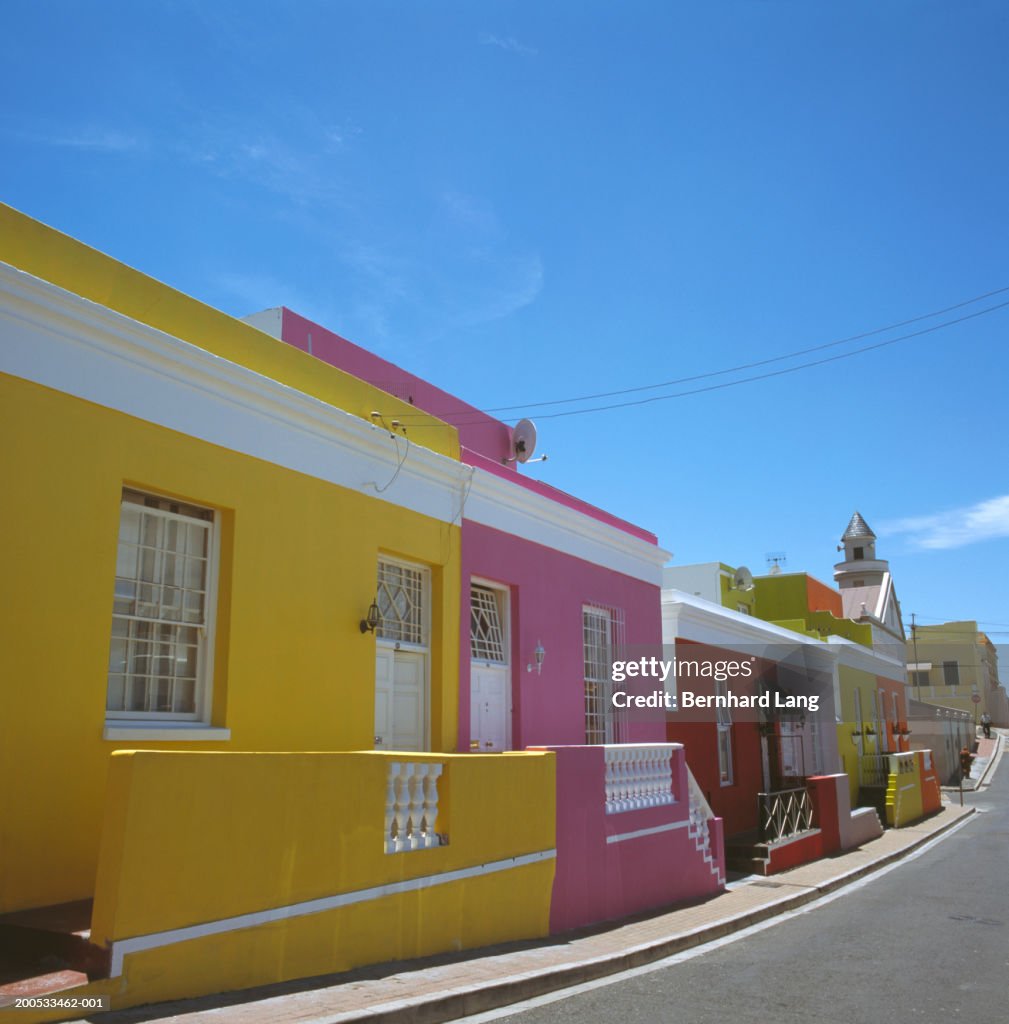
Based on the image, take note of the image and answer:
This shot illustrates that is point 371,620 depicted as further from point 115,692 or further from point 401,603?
point 115,692

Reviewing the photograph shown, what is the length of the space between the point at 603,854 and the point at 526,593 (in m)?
3.20

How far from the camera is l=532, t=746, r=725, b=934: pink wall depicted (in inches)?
375

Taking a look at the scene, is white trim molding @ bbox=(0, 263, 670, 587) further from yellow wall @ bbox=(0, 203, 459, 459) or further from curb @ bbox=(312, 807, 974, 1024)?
curb @ bbox=(312, 807, 974, 1024)

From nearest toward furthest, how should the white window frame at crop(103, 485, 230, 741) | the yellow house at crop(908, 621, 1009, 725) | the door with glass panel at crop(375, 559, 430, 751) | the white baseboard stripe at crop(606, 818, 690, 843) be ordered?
the white window frame at crop(103, 485, 230, 741)
the door with glass panel at crop(375, 559, 430, 751)
the white baseboard stripe at crop(606, 818, 690, 843)
the yellow house at crop(908, 621, 1009, 725)

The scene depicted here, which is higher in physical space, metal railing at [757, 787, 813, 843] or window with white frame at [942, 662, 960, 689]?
window with white frame at [942, 662, 960, 689]

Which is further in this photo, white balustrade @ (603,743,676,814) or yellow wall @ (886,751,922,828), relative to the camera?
yellow wall @ (886,751,922,828)

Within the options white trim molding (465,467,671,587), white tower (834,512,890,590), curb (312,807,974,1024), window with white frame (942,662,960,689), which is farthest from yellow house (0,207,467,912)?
window with white frame (942,662,960,689)

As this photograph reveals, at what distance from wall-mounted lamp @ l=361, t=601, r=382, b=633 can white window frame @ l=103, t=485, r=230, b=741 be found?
5.49 ft

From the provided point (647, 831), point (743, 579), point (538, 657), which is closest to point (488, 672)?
point (538, 657)

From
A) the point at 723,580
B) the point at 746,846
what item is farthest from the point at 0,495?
the point at 723,580

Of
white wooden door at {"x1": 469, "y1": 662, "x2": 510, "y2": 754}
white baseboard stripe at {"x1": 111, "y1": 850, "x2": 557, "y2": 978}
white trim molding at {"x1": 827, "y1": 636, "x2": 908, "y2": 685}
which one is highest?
white trim molding at {"x1": 827, "y1": 636, "x2": 908, "y2": 685}

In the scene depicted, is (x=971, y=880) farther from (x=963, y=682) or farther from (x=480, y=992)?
(x=963, y=682)

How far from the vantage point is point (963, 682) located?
77250 mm

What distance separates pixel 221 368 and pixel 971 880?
13.7 m
